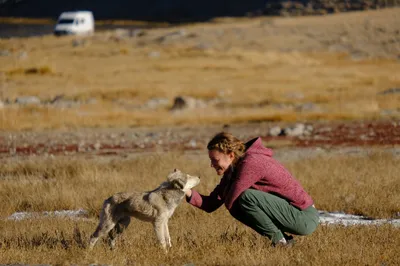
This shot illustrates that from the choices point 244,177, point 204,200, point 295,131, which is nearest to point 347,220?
point 204,200

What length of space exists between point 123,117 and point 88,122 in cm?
174

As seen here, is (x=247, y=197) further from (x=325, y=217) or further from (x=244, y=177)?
(x=325, y=217)

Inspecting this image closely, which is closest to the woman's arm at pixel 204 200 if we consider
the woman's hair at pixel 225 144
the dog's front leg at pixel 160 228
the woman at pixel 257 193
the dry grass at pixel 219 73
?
the woman at pixel 257 193

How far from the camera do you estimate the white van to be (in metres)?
73.6

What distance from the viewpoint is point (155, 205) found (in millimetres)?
7883

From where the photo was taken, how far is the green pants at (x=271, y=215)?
795 centimetres

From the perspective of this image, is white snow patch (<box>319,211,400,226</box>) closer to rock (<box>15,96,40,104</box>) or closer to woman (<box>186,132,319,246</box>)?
woman (<box>186,132,319,246</box>)

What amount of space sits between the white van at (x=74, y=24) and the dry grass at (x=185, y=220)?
5759 centimetres

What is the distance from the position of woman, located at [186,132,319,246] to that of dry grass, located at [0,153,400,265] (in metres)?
0.21

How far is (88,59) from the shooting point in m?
53.8

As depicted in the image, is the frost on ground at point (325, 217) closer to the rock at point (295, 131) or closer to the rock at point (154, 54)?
the rock at point (295, 131)

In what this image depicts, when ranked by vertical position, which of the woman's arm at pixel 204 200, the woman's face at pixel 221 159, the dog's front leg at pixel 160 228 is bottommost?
the dog's front leg at pixel 160 228

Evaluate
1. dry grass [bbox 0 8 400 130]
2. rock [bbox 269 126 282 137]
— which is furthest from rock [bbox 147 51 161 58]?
rock [bbox 269 126 282 137]

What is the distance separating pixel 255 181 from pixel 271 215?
0.37m
